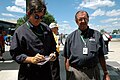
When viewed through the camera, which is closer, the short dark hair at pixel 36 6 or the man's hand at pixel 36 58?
the man's hand at pixel 36 58

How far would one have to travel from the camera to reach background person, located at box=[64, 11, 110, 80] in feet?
9.63

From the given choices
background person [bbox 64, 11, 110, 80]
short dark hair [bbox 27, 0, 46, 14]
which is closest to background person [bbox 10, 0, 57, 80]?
short dark hair [bbox 27, 0, 46, 14]

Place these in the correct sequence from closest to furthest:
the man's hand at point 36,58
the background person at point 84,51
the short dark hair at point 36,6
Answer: the man's hand at point 36,58 → the short dark hair at point 36,6 → the background person at point 84,51

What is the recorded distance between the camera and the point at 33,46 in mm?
2234

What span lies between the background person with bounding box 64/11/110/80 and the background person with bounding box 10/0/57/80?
0.71 metres

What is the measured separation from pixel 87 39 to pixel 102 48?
0.22 meters

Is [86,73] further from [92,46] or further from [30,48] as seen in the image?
[30,48]

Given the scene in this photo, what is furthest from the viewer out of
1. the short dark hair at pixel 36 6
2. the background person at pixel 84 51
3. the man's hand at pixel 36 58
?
the background person at pixel 84 51

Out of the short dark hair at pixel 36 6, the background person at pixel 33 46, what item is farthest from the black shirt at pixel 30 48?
the short dark hair at pixel 36 6

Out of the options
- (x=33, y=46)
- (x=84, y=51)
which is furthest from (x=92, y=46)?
(x=33, y=46)

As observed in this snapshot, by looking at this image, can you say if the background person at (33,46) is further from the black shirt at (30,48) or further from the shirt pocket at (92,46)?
the shirt pocket at (92,46)

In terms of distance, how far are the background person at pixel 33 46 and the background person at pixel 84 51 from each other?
28.0 inches

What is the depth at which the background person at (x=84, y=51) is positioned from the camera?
9.63 ft

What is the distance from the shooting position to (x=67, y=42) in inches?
124
